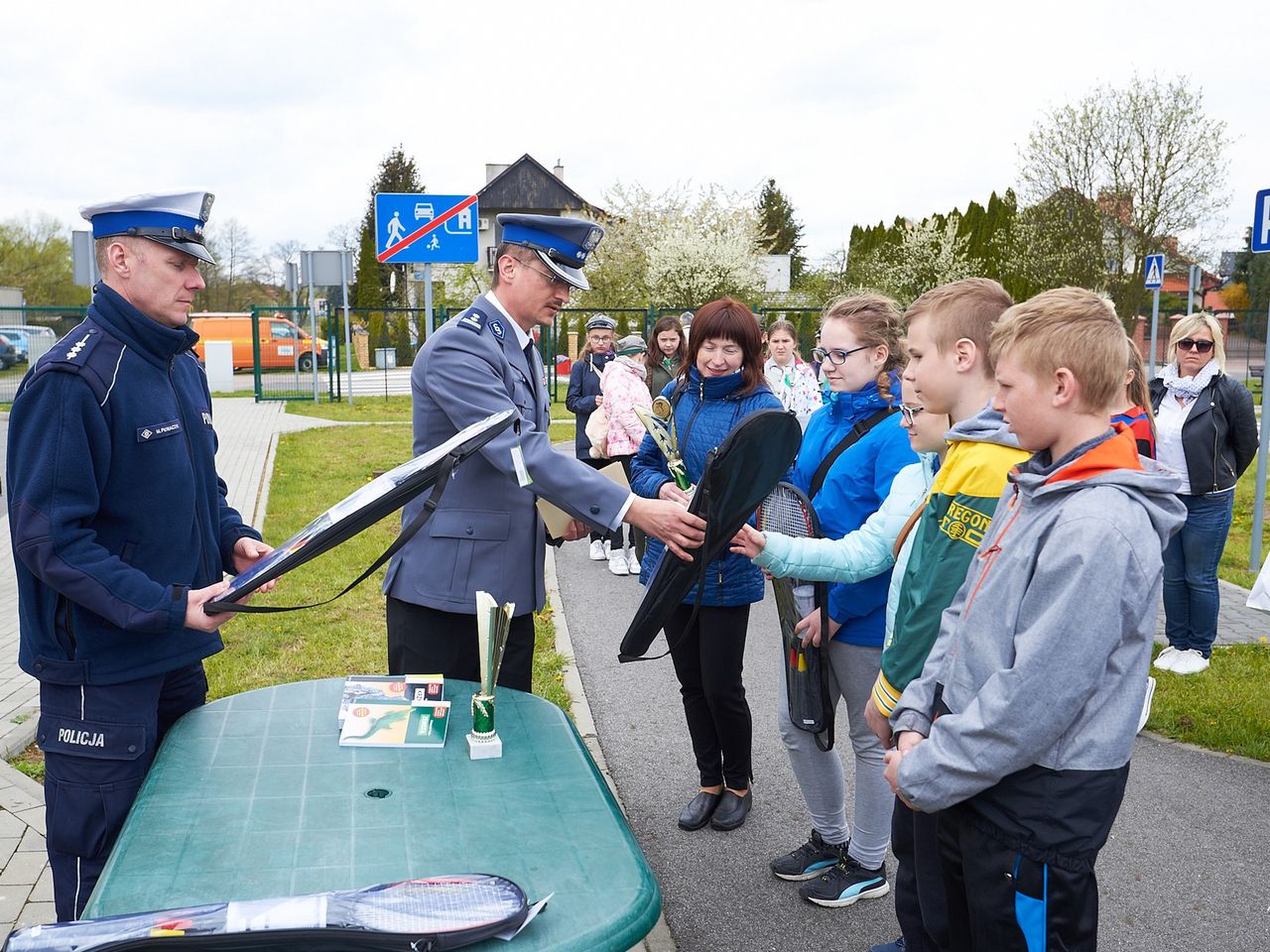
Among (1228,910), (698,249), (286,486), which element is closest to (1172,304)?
(698,249)

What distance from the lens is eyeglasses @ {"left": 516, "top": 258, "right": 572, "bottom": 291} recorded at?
3264mm

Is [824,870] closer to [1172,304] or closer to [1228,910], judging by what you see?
[1228,910]

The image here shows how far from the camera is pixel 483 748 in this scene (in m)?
2.40

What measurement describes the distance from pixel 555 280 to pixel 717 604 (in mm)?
1400

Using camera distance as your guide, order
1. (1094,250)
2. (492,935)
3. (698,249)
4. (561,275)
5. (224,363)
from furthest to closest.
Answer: (698,249), (1094,250), (224,363), (561,275), (492,935)

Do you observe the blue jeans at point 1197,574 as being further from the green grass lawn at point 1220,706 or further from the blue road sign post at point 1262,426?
the blue road sign post at point 1262,426

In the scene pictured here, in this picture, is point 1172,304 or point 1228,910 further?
point 1172,304

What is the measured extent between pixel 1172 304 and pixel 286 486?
38.8 meters

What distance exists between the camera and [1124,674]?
192cm

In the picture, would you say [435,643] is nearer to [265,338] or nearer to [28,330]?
[28,330]

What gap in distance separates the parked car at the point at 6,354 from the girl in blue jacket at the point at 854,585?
25.8m

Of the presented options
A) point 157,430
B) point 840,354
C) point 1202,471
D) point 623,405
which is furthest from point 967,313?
point 623,405

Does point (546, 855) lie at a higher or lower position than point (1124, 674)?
lower

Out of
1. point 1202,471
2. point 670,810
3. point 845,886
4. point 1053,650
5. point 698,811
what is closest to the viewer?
point 1053,650
